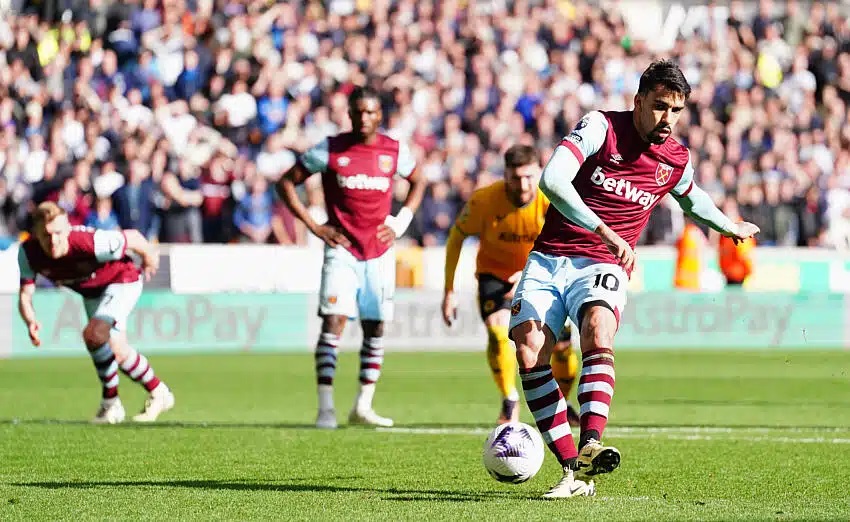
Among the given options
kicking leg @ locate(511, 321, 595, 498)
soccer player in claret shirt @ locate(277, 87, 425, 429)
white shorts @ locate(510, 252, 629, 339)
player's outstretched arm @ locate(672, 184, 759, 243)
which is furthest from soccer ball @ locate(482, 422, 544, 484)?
soccer player in claret shirt @ locate(277, 87, 425, 429)

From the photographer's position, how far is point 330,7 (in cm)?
2780

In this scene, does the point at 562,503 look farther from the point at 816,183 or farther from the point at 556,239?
the point at 816,183

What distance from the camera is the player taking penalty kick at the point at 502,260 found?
11977mm

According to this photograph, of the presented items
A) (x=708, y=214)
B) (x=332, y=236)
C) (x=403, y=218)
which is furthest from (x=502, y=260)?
(x=708, y=214)

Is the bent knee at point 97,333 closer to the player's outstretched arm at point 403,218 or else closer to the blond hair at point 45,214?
the blond hair at point 45,214

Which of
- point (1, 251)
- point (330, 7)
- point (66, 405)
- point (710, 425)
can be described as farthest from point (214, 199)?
point (710, 425)

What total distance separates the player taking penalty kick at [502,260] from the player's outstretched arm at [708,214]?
9.94 feet

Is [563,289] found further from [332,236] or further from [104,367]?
[104,367]

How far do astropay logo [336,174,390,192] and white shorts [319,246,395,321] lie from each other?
1.65 feet

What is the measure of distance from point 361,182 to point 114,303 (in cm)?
227

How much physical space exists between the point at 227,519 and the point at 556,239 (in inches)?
92.2

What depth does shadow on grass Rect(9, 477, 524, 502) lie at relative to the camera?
8.06m

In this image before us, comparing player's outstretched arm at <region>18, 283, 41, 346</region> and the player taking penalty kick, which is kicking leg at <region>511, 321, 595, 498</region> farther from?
player's outstretched arm at <region>18, 283, 41, 346</region>

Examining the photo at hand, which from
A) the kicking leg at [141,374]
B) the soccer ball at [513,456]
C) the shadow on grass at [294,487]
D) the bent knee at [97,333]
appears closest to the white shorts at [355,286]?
the kicking leg at [141,374]
